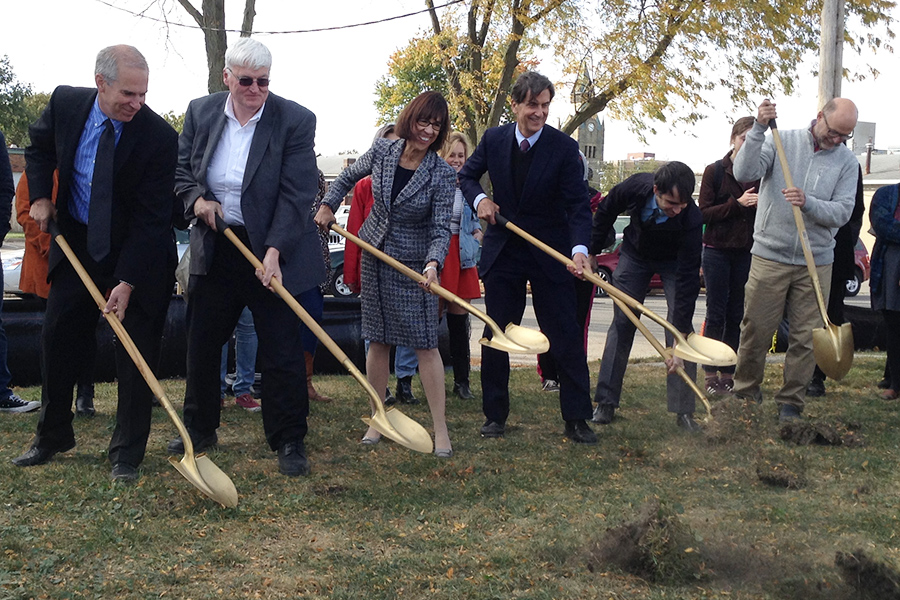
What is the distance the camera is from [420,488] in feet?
13.6

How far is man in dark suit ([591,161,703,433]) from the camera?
5430 mm

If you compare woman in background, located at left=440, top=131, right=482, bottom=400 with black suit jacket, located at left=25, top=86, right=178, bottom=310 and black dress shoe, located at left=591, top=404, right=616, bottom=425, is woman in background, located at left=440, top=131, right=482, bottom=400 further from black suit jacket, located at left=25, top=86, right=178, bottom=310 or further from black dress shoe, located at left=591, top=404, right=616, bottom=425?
black suit jacket, located at left=25, top=86, right=178, bottom=310

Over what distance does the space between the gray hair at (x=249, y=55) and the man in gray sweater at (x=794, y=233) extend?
295 centimetres

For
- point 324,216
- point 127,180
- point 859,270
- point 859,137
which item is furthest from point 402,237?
point 859,270

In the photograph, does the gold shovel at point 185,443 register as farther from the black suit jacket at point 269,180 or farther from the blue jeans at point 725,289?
the blue jeans at point 725,289

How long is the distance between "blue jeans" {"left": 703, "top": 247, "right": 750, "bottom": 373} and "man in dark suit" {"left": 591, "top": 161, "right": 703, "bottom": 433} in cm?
105

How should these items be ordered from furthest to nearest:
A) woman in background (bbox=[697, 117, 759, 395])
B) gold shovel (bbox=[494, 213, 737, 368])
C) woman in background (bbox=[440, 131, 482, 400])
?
woman in background (bbox=[697, 117, 759, 395])
woman in background (bbox=[440, 131, 482, 400])
gold shovel (bbox=[494, 213, 737, 368])

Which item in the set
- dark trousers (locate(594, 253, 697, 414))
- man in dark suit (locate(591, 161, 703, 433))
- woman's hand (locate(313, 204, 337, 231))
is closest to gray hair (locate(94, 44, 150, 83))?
woman's hand (locate(313, 204, 337, 231))

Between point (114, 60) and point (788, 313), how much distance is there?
422 cm

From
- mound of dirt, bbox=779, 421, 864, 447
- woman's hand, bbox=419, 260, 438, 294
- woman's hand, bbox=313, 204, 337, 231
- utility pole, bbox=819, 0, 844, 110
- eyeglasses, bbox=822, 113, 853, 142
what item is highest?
utility pole, bbox=819, 0, 844, 110

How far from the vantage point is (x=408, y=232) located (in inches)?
199

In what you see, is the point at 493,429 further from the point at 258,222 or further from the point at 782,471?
the point at 258,222

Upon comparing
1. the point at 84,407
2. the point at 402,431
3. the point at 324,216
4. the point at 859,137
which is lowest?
the point at 84,407

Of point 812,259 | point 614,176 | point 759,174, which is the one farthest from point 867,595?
point 614,176
